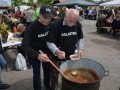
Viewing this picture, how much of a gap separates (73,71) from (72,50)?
622 mm

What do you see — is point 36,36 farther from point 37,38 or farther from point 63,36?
point 63,36

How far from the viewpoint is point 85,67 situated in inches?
136

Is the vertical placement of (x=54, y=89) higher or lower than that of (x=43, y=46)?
lower

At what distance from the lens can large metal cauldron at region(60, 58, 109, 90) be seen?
9.34ft

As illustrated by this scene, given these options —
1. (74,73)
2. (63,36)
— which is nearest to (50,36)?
(63,36)

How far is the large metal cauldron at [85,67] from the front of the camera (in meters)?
2.85

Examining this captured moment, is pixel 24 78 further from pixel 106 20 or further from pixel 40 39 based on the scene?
pixel 106 20

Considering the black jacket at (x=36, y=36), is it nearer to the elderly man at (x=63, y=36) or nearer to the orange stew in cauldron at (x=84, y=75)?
the elderly man at (x=63, y=36)

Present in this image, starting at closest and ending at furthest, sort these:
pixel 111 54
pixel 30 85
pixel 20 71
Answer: pixel 30 85 → pixel 20 71 → pixel 111 54

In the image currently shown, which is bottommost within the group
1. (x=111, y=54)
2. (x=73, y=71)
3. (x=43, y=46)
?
(x=111, y=54)

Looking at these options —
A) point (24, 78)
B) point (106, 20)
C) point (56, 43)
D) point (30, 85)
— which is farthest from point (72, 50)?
point (106, 20)

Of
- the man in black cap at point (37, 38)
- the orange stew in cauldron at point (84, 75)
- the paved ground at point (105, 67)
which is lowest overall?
the paved ground at point (105, 67)

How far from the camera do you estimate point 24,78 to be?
5570 millimetres

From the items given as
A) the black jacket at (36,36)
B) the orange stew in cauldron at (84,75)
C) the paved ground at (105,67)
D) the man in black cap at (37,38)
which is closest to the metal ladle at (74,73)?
the orange stew in cauldron at (84,75)
